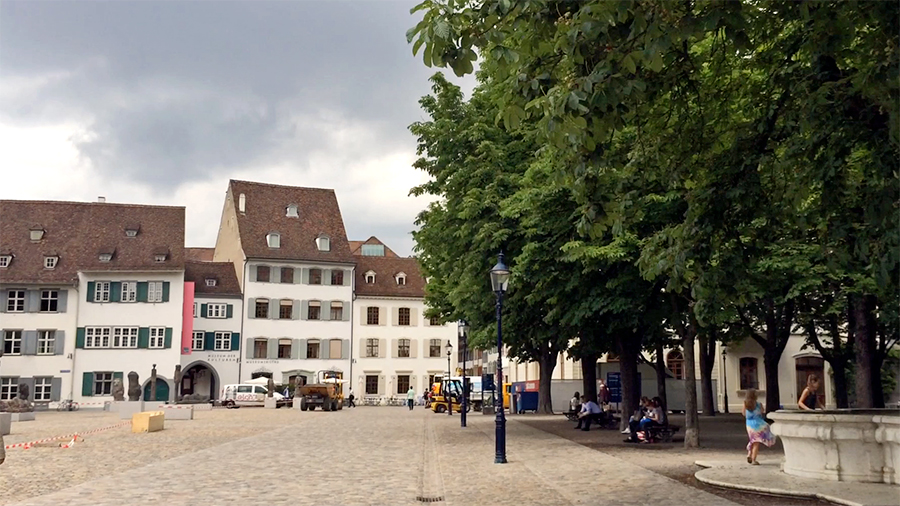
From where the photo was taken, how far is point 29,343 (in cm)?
6319

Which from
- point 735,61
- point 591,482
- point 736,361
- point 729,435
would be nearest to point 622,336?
point 729,435

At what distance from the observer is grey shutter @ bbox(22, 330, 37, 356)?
63.1 meters

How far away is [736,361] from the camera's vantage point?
198 ft

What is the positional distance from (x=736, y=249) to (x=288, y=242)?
6519cm

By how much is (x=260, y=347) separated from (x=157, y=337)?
870 cm

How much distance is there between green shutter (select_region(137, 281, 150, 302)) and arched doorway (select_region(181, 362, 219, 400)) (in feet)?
23.1

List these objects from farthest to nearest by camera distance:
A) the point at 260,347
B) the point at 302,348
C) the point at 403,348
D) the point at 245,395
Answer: the point at 403,348
the point at 302,348
the point at 260,347
the point at 245,395

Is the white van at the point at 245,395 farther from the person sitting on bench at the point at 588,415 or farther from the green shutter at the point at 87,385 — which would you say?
the person sitting on bench at the point at 588,415

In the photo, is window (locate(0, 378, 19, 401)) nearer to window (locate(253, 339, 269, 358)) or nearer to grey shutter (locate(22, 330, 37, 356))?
grey shutter (locate(22, 330, 37, 356))

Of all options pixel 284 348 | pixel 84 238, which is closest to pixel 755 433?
pixel 284 348

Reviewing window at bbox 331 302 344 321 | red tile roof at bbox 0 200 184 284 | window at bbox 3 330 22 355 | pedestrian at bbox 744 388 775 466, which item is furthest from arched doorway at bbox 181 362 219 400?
pedestrian at bbox 744 388 775 466

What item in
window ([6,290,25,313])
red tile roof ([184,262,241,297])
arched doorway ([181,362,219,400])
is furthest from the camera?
red tile roof ([184,262,241,297])

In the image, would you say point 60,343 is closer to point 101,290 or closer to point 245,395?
point 101,290

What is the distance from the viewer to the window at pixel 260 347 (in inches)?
2800
